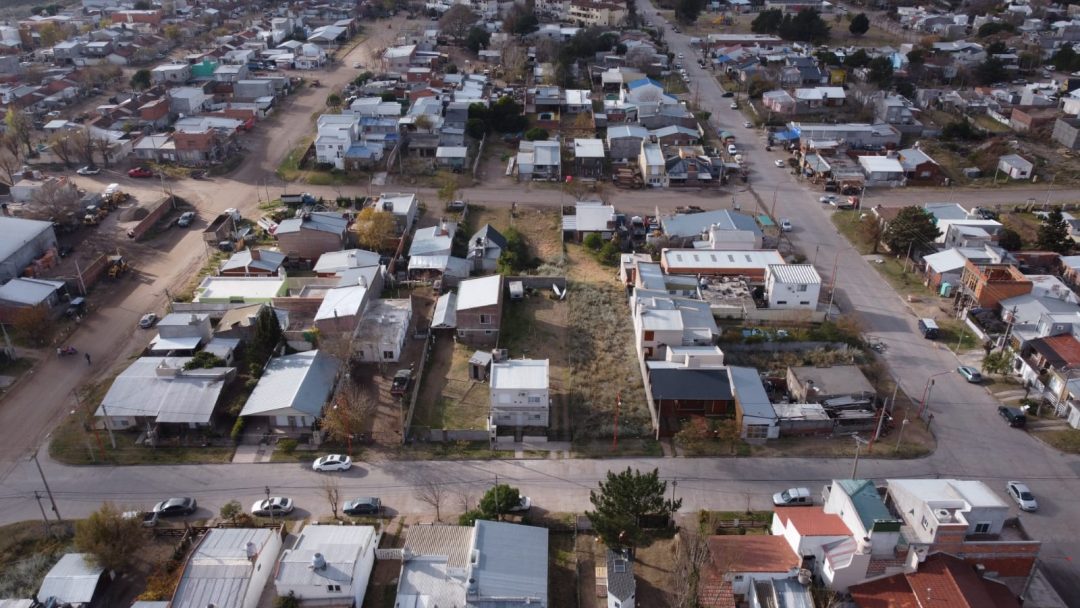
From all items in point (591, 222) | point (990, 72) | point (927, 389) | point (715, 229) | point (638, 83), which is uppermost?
point (638, 83)

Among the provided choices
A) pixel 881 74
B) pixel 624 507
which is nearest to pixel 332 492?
pixel 624 507

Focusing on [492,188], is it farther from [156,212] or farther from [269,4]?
[269,4]

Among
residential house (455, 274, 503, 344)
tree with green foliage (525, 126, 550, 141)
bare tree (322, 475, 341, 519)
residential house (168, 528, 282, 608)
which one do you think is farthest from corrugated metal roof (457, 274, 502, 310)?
tree with green foliage (525, 126, 550, 141)

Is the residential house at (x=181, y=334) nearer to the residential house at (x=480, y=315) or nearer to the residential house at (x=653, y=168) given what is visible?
the residential house at (x=480, y=315)

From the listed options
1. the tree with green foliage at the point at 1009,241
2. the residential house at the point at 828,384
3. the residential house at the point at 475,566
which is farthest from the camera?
the tree with green foliage at the point at 1009,241

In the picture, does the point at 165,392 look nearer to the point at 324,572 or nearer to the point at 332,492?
the point at 332,492

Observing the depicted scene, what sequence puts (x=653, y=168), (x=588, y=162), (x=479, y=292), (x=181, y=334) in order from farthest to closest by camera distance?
1. (x=588, y=162)
2. (x=653, y=168)
3. (x=479, y=292)
4. (x=181, y=334)

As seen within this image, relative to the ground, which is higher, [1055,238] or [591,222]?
[1055,238]

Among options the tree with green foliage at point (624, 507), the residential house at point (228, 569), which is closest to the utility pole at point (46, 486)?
the residential house at point (228, 569)
